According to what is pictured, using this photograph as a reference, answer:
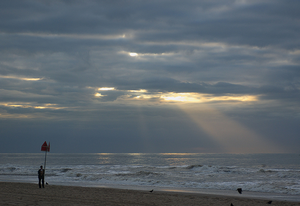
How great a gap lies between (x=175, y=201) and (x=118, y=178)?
63.4ft

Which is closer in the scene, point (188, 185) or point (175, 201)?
point (175, 201)

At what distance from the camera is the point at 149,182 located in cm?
2977

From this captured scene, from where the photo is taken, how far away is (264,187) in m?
25.2

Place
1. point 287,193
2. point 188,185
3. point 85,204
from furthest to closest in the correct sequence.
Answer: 1. point 188,185
2. point 287,193
3. point 85,204

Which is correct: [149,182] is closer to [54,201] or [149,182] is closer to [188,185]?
[188,185]

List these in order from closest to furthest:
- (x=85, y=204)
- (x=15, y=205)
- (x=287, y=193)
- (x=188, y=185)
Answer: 1. (x=15, y=205)
2. (x=85, y=204)
3. (x=287, y=193)
4. (x=188, y=185)

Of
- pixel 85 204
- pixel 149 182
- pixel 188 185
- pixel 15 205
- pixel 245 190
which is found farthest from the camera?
pixel 149 182

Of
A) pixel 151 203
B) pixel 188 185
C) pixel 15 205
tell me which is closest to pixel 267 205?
pixel 151 203

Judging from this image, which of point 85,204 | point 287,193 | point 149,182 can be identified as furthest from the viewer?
point 149,182

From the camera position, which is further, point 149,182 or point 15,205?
point 149,182

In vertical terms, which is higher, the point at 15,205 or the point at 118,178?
the point at 15,205

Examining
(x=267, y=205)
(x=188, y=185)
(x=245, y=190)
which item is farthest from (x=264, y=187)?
(x=267, y=205)

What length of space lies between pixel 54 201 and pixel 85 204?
216 centimetres

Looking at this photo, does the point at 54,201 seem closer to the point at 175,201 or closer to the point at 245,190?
the point at 175,201
